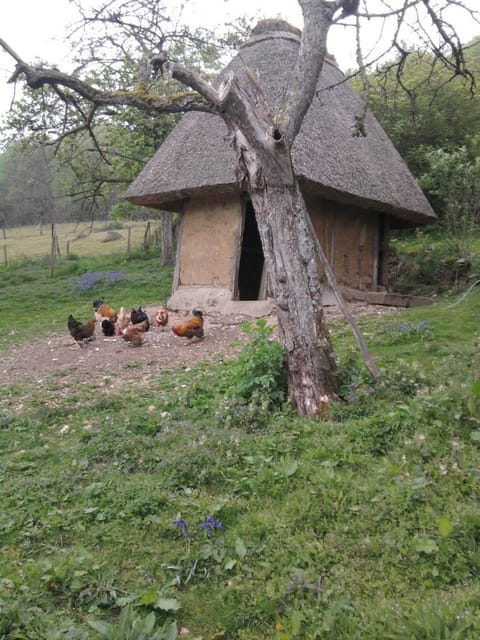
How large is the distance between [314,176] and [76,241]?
28.7 metres

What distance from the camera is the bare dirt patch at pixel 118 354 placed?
23.6 feet

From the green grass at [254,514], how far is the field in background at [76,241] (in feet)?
67.3

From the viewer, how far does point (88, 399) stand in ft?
19.4

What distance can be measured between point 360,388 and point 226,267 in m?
6.02

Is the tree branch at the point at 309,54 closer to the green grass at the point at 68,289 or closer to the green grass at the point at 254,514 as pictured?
the green grass at the point at 254,514

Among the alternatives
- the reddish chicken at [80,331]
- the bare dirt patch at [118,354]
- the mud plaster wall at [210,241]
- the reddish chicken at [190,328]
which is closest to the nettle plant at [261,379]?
the bare dirt patch at [118,354]

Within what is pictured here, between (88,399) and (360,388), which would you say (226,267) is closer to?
(88,399)

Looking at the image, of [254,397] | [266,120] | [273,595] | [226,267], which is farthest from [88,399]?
[226,267]

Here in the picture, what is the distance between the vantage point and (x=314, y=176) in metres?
8.98

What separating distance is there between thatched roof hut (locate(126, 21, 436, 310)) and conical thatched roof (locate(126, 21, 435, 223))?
0.07 feet

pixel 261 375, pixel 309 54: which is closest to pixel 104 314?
pixel 261 375

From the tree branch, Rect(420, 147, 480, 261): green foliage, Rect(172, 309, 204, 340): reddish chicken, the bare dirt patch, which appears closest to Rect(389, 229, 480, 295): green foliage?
Rect(420, 147, 480, 261): green foliage

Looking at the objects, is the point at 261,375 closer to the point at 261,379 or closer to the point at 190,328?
the point at 261,379

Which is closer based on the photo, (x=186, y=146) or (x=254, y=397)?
(x=254, y=397)
